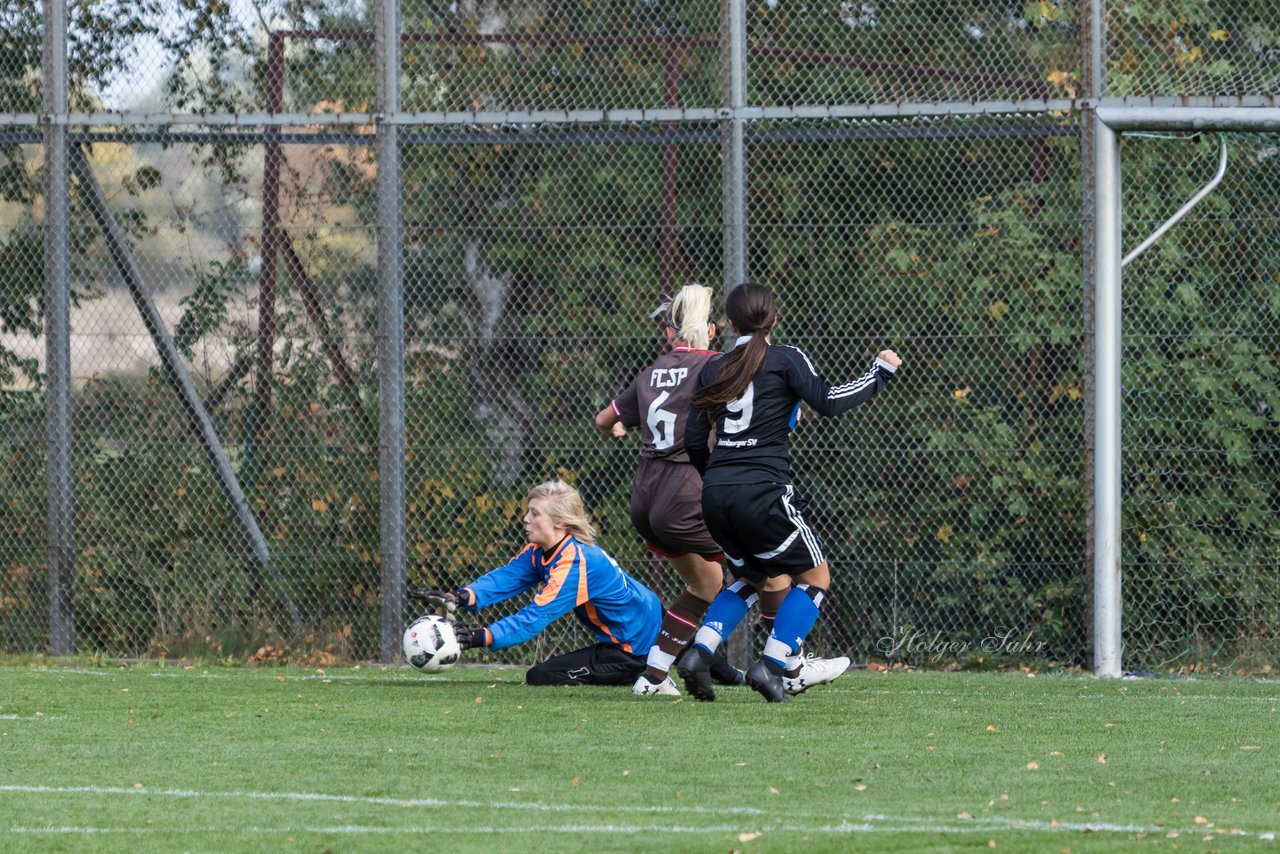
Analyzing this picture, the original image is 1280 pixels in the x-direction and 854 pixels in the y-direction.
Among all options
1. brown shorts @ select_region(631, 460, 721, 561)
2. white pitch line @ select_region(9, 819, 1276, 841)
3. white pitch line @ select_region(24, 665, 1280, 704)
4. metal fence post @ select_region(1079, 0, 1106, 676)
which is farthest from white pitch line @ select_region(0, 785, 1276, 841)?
metal fence post @ select_region(1079, 0, 1106, 676)

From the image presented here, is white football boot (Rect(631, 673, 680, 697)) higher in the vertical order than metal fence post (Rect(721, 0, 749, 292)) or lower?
lower

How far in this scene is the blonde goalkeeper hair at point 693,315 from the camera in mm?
8070

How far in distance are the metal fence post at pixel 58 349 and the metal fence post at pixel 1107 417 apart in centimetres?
575

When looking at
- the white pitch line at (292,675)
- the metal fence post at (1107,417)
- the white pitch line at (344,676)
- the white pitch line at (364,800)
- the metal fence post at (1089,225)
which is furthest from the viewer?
the metal fence post at (1089,225)

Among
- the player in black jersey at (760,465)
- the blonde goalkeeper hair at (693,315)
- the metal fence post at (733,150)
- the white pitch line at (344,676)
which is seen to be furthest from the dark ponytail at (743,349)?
the metal fence post at (733,150)

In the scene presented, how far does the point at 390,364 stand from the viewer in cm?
1012

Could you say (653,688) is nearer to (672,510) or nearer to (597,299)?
(672,510)

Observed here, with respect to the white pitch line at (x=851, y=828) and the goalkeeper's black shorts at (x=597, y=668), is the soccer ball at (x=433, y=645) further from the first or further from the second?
the white pitch line at (x=851, y=828)

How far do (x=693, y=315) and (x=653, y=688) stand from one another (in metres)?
1.66

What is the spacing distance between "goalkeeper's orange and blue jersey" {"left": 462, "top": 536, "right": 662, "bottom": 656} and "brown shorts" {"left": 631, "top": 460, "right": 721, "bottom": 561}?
0.86 feet

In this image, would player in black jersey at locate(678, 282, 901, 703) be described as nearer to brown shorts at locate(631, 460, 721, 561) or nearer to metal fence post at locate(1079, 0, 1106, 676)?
brown shorts at locate(631, 460, 721, 561)

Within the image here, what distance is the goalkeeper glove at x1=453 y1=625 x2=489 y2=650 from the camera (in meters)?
7.72

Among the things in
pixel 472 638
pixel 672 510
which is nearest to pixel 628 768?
pixel 472 638

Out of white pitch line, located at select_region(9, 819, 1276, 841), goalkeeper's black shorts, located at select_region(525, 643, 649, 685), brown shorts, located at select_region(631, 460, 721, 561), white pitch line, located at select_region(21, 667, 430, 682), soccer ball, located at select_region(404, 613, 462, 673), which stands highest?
brown shorts, located at select_region(631, 460, 721, 561)
